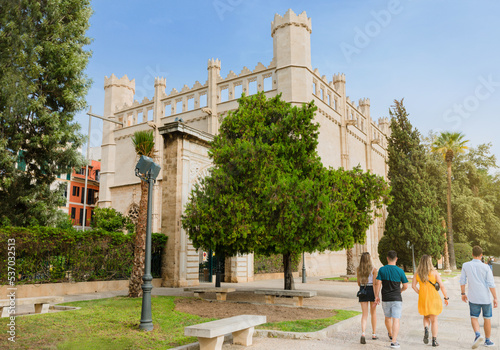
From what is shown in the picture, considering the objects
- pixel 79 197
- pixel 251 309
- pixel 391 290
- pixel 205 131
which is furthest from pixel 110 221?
pixel 391 290

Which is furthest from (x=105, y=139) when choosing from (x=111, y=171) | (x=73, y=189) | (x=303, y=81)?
(x=303, y=81)

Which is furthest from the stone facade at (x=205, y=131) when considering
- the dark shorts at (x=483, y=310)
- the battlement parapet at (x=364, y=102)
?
the dark shorts at (x=483, y=310)

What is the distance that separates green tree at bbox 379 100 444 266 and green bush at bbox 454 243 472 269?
832 centimetres

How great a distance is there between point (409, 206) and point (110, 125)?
102ft

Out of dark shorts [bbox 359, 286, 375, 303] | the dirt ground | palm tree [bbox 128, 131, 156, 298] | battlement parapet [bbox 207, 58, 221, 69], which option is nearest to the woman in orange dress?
dark shorts [bbox 359, 286, 375, 303]

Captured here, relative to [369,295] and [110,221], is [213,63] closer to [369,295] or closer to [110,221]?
[110,221]

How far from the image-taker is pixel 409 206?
30.8 meters

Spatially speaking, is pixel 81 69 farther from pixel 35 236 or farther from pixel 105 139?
pixel 105 139

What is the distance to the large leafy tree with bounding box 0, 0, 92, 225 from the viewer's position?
1458cm

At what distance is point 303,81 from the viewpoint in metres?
29.3

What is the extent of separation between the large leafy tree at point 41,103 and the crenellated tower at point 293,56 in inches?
618

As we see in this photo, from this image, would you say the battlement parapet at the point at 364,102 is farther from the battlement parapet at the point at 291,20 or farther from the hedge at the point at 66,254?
the hedge at the point at 66,254

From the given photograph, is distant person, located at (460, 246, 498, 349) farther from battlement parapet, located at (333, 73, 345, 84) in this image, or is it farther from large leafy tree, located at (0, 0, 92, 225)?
battlement parapet, located at (333, 73, 345, 84)

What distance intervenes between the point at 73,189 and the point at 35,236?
127ft
